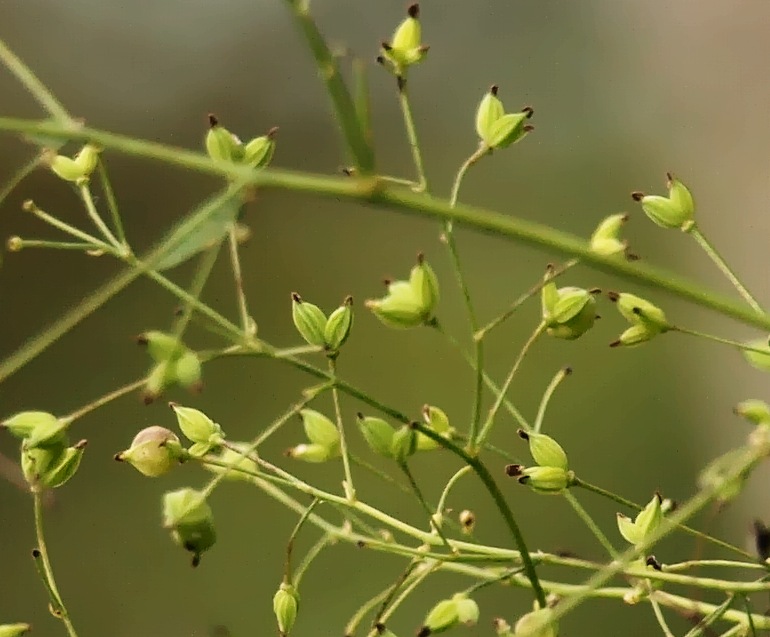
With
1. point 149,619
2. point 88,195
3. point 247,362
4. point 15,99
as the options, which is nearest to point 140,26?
point 15,99

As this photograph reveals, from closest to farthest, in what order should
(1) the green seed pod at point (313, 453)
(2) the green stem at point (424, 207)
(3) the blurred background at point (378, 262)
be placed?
(2) the green stem at point (424, 207) → (1) the green seed pod at point (313, 453) → (3) the blurred background at point (378, 262)

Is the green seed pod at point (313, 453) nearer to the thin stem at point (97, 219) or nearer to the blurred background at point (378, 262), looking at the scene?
the thin stem at point (97, 219)

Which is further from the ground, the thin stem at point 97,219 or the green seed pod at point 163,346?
the thin stem at point 97,219

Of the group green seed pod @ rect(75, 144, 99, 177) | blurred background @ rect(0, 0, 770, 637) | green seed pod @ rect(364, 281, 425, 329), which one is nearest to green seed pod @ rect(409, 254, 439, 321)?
green seed pod @ rect(364, 281, 425, 329)

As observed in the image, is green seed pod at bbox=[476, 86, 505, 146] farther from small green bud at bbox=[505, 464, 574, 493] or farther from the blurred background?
the blurred background

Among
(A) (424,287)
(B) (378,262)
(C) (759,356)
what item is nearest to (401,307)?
(A) (424,287)

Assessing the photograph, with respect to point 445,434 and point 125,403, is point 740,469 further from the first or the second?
point 125,403

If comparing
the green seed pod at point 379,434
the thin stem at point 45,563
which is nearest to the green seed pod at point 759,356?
the green seed pod at point 379,434
